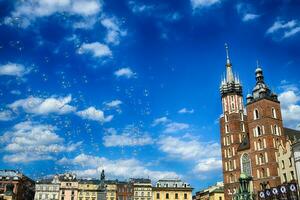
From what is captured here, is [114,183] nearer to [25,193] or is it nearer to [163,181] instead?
[163,181]

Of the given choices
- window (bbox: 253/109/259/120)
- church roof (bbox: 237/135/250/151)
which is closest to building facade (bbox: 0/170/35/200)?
church roof (bbox: 237/135/250/151)

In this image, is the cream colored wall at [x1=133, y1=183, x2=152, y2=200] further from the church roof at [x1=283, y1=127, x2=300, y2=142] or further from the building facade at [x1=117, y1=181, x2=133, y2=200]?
the church roof at [x1=283, y1=127, x2=300, y2=142]

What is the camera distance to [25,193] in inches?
5044

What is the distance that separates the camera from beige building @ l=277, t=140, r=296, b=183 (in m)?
76.5

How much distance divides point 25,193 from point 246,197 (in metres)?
105

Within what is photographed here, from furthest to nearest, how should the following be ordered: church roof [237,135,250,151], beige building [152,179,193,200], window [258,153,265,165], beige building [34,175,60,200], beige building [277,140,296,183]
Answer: beige building [152,179,193,200], beige building [34,175,60,200], church roof [237,135,250,151], window [258,153,265,165], beige building [277,140,296,183]

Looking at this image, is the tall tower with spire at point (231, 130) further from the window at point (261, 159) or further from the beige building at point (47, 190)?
the beige building at point (47, 190)

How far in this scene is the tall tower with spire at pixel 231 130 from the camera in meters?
98.7

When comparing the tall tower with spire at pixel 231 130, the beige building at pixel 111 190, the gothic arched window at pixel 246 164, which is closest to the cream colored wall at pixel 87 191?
the beige building at pixel 111 190

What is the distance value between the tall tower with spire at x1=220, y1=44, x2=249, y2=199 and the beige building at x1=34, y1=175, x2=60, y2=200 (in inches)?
2370

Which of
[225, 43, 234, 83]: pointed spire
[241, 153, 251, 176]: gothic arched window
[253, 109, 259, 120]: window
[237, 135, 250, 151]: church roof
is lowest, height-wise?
[241, 153, 251, 176]: gothic arched window

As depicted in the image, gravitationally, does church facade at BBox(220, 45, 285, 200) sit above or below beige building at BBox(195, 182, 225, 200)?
above

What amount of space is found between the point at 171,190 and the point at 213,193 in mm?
19081

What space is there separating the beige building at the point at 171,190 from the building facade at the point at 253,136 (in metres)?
31.6
